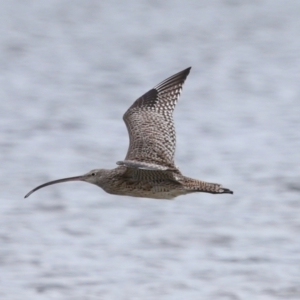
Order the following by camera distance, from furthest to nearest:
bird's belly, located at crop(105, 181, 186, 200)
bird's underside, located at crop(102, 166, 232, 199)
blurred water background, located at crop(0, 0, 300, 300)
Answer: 1. blurred water background, located at crop(0, 0, 300, 300)
2. bird's belly, located at crop(105, 181, 186, 200)
3. bird's underside, located at crop(102, 166, 232, 199)

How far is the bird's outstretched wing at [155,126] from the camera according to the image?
361 inches

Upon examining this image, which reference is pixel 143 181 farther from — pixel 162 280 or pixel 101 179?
pixel 162 280

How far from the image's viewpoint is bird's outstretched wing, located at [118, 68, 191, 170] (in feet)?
30.1

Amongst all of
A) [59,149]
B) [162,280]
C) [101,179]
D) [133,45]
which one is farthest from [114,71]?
[101,179]

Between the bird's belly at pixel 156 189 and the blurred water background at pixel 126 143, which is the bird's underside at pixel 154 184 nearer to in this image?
the bird's belly at pixel 156 189

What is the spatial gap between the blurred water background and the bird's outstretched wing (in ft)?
6.45

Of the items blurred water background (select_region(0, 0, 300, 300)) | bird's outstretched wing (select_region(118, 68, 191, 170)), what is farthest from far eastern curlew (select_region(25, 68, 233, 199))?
blurred water background (select_region(0, 0, 300, 300))

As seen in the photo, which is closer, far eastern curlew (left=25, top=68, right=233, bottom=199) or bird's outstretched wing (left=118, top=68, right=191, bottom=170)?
far eastern curlew (left=25, top=68, right=233, bottom=199)

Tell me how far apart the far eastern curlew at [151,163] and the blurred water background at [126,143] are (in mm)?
1968

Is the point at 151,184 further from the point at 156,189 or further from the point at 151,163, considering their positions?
the point at 151,163

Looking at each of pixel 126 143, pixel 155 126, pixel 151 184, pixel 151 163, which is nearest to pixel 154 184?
pixel 151 184

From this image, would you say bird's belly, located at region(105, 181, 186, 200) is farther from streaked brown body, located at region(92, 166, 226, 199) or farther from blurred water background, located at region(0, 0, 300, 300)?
blurred water background, located at region(0, 0, 300, 300)

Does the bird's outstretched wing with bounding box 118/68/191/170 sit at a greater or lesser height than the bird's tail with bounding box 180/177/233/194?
greater

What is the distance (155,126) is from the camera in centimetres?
984
